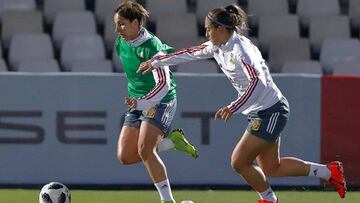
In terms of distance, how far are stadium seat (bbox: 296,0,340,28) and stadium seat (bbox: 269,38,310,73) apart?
0.89m

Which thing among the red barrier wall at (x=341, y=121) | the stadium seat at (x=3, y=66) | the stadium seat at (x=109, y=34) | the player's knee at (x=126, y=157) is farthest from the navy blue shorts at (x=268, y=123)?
the stadium seat at (x=109, y=34)

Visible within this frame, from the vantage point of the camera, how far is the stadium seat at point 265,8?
1689 centimetres

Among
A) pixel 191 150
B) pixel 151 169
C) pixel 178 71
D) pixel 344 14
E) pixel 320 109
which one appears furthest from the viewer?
pixel 344 14

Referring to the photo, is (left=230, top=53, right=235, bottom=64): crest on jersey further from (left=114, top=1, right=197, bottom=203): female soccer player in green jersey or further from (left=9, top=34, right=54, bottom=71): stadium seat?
(left=9, top=34, right=54, bottom=71): stadium seat

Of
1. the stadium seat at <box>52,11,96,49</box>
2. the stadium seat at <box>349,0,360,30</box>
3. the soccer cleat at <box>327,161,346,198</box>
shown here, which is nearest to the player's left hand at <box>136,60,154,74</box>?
the soccer cleat at <box>327,161,346,198</box>

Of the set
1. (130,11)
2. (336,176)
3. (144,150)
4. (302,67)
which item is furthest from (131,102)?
(302,67)

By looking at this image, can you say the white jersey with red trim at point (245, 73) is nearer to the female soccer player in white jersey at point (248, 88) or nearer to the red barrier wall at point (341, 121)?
the female soccer player in white jersey at point (248, 88)

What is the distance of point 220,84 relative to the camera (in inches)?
542

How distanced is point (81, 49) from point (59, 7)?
1.19 meters

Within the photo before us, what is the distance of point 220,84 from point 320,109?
1125 mm

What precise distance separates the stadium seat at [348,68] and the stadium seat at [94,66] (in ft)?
9.11

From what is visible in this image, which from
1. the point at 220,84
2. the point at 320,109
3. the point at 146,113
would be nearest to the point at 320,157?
the point at 320,109

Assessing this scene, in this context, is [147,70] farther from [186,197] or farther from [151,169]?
[186,197]

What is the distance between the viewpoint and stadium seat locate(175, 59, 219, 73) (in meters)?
15.1
